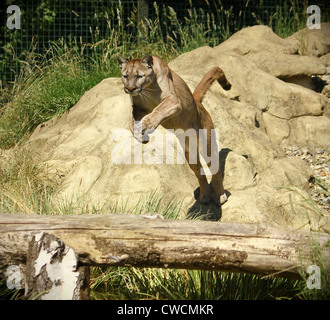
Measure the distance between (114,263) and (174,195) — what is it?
2.46 meters

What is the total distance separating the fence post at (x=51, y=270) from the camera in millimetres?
3547

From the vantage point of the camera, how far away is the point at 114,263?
358 cm

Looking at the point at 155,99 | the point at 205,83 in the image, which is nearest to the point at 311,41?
the point at 205,83

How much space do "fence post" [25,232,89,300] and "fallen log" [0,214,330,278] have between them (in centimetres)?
6

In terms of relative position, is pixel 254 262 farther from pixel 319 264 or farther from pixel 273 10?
pixel 273 10

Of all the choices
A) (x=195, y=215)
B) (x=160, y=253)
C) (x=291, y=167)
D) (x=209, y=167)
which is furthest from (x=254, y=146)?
(x=160, y=253)

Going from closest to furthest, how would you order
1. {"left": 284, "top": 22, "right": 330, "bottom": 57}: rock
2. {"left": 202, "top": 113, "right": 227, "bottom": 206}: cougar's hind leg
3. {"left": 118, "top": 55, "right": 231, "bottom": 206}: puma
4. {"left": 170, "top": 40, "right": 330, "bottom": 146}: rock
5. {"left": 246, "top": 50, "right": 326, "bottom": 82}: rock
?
{"left": 118, "top": 55, "right": 231, "bottom": 206}: puma, {"left": 202, "top": 113, "right": 227, "bottom": 206}: cougar's hind leg, {"left": 170, "top": 40, "right": 330, "bottom": 146}: rock, {"left": 246, "top": 50, "right": 326, "bottom": 82}: rock, {"left": 284, "top": 22, "right": 330, "bottom": 57}: rock

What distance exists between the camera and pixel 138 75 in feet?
16.0

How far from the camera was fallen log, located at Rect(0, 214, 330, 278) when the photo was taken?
3418mm

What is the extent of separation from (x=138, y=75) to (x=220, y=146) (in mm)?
2129

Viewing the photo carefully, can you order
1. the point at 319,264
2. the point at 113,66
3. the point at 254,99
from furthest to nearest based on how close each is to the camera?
the point at 113,66
the point at 254,99
the point at 319,264

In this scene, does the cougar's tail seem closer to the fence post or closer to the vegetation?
the vegetation

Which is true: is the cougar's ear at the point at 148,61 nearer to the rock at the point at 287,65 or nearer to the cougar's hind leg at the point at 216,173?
the cougar's hind leg at the point at 216,173

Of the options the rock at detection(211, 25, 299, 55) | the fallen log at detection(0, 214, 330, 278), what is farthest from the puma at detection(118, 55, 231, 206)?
the rock at detection(211, 25, 299, 55)
